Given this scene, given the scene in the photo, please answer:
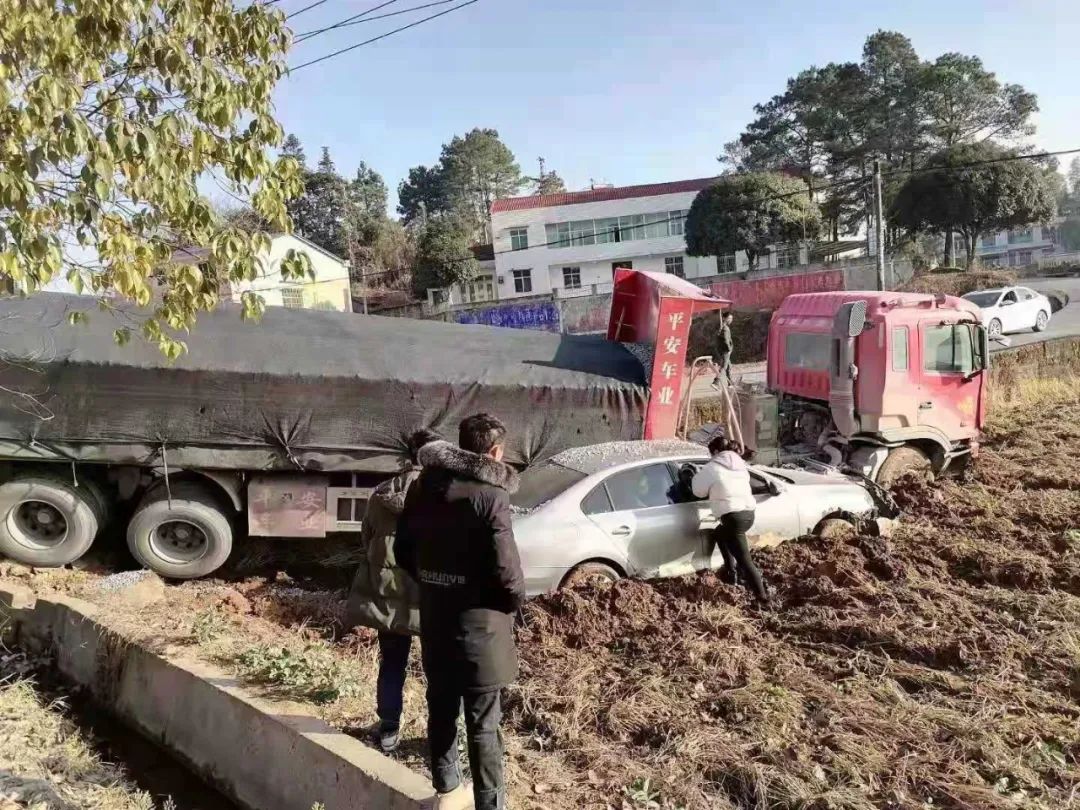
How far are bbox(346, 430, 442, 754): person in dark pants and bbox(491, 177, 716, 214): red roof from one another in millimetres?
40654

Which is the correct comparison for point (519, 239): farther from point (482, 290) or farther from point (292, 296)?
point (292, 296)

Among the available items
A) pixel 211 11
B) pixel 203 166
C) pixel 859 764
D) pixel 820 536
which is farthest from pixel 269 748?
pixel 820 536

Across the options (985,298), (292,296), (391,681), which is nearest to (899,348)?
(391,681)

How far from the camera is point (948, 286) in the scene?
27.0m

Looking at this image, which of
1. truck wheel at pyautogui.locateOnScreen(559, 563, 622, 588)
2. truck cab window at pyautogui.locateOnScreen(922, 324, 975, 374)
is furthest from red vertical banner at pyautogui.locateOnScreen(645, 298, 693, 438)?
truck cab window at pyautogui.locateOnScreen(922, 324, 975, 374)

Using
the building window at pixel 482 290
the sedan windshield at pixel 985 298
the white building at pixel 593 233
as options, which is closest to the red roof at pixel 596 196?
the white building at pixel 593 233

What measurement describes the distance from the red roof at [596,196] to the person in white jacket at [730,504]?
38.7 metres

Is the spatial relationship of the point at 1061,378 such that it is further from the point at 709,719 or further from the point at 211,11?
the point at 211,11

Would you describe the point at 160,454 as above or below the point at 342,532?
above

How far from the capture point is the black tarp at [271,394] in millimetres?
6543

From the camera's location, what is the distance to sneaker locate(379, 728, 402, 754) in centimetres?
361

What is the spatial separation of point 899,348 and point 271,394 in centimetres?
631

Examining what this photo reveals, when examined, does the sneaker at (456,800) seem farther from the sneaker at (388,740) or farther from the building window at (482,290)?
the building window at (482,290)

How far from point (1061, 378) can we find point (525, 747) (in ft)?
48.1
